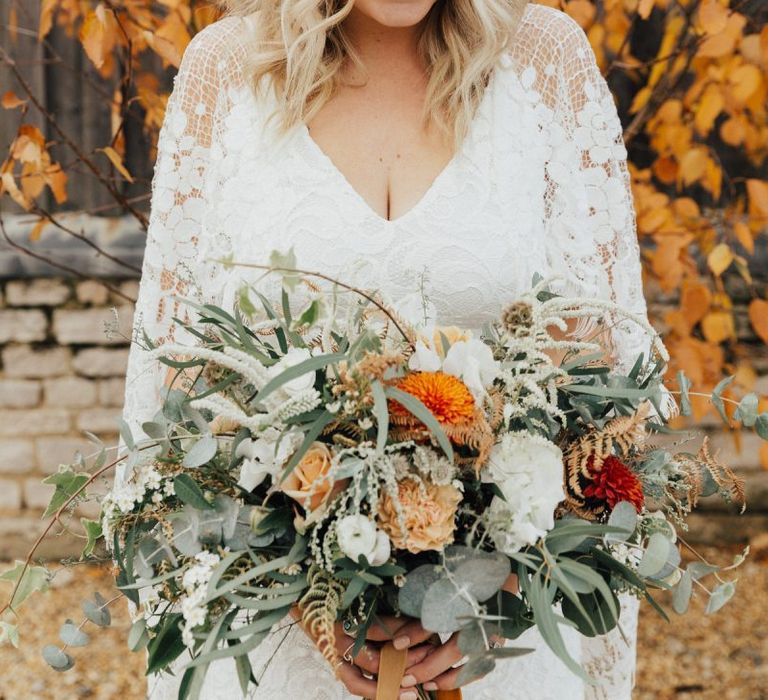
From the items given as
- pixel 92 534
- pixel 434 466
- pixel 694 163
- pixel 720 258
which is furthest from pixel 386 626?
pixel 694 163

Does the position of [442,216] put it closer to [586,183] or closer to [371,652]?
[586,183]

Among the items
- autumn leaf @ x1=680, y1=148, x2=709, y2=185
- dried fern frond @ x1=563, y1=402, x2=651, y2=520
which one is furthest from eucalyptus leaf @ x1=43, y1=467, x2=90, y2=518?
autumn leaf @ x1=680, y1=148, x2=709, y2=185

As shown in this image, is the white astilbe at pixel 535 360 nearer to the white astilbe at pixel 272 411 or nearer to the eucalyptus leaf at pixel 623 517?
the eucalyptus leaf at pixel 623 517

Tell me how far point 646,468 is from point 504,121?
81 centimetres

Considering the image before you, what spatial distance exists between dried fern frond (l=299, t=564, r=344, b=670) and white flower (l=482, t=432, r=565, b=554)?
0.72 feet

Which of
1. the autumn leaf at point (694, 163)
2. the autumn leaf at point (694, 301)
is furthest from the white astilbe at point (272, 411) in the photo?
the autumn leaf at point (694, 163)

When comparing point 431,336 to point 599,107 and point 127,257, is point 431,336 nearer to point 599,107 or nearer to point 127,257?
point 599,107

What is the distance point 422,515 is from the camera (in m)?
1.18

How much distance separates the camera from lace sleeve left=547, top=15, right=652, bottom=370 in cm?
190

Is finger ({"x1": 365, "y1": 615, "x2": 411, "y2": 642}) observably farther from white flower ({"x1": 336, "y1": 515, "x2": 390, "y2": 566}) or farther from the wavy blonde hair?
the wavy blonde hair

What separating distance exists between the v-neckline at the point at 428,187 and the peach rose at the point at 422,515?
740 mm

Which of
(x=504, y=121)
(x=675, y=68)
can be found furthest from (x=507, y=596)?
(x=675, y=68)

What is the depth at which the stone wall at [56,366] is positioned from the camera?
4.34 meters

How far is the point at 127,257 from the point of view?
14.0 ft
